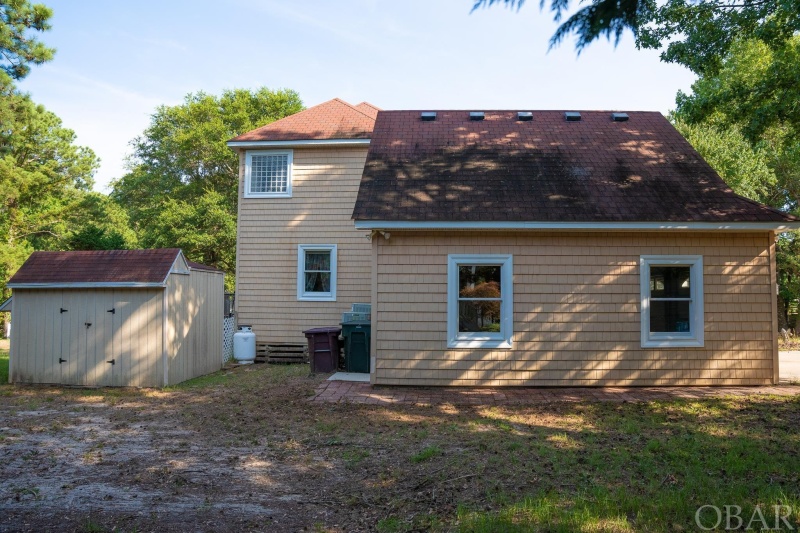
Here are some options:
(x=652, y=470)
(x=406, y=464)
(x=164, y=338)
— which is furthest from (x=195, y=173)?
(x=652, y=470)

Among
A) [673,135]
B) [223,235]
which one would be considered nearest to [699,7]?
[673,135]

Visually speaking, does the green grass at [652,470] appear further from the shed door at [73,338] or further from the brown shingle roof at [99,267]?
the shed door at [73,338]

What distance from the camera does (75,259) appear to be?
459 inches

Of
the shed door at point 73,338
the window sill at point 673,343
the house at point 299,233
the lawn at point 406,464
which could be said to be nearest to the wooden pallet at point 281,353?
the house at point 299,233

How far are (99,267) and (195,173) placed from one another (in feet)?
81.0

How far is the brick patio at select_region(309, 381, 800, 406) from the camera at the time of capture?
9.27 meters

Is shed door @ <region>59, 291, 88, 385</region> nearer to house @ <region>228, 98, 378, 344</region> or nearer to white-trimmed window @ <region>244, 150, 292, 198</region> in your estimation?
house @ <region>228, 98, 378, 344</region>

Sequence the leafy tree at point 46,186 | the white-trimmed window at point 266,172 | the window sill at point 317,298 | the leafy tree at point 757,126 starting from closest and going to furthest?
the leafy tree at point 757,126
the window sill at point 317,298
the white-trimmed window at point 266,172
the leafy tree at point 46,186

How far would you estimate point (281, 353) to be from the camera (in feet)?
50.2

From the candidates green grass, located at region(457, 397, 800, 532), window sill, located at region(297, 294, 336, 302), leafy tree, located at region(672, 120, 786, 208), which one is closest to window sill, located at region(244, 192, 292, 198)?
window sill, located at region(297, 294, 336, 302)

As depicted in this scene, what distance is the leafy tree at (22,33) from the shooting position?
45.8ft

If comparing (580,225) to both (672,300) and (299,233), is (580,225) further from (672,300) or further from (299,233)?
(299,233)

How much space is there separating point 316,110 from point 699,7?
10101mm

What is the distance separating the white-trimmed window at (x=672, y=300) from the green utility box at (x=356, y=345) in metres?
5.25
